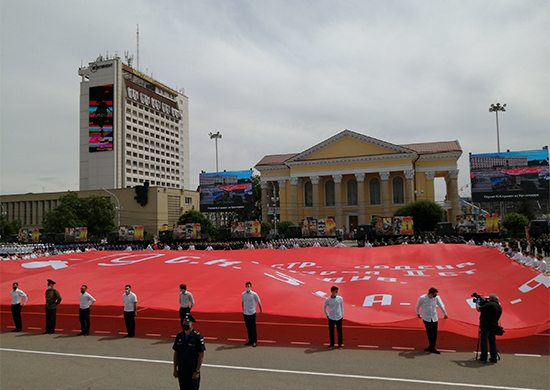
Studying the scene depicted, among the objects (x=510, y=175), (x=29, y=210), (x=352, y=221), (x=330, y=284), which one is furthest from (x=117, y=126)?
(x=330, y=284)

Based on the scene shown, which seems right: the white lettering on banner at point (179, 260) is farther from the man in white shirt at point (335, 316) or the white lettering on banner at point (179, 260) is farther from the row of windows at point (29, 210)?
the row of windows at point (29, 210)

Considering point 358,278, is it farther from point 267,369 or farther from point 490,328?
point 267,369

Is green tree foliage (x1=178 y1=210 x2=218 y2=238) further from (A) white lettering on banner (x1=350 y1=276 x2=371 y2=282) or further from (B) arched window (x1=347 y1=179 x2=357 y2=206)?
(A) white lettering on banner (x1=350 y1=276 x2=371 y2=282)

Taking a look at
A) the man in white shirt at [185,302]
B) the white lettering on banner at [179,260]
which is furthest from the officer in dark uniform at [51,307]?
the white lettering on banner at [179,260]

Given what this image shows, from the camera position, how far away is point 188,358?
5.73 metres

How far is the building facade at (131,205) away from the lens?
77.6 meters

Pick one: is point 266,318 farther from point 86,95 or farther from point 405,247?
point 86,95

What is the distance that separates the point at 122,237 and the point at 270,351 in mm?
42077

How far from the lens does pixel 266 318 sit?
10219mm

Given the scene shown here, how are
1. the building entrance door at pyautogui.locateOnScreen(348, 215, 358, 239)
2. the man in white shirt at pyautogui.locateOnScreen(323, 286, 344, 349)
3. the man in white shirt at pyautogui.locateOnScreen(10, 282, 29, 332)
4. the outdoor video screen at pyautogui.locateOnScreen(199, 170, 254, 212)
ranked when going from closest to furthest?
the man in white shirt at pyautogui.locateOnScreen(323, 286, 344, 349) → the man in white shirt at pyautogui.locateOnScreen(10, 282, 29, 332) → the outdoor video screen at pyautogui.locateOnScreen(199, 170, 254, 212) → the building entrance door at pyautogui.locateOnScreen(348, 215, 358, 239)

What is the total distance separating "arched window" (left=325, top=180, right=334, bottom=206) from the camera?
71.4 m

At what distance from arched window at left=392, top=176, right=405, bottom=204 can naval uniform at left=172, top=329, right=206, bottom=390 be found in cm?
6493

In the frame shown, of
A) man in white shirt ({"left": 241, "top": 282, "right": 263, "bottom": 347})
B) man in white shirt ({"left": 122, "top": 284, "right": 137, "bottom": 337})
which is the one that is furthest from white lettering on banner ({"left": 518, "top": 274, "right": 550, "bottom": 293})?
man in white shirt ({"left": 122, "top": 284, "right": 137, "bottom": 337})

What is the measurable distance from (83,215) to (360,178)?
4211 cm
